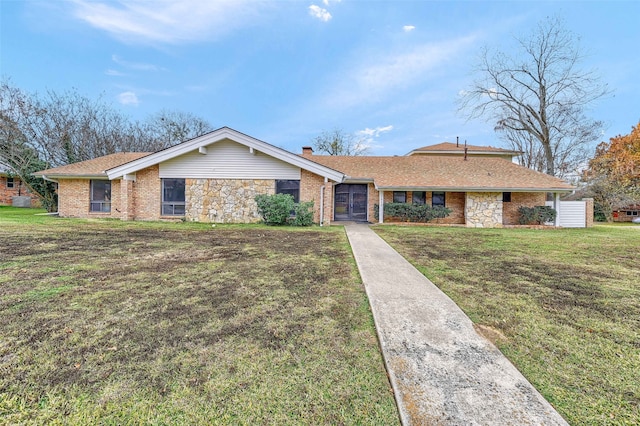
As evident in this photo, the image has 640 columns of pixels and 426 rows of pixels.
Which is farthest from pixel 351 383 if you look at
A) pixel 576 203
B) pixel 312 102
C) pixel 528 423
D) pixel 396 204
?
pixel 312 102

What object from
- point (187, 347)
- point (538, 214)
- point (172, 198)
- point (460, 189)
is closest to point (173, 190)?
point (172, 198)

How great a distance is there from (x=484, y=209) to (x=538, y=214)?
8.76 ft

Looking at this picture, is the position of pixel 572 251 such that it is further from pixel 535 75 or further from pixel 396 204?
pixel 535 75

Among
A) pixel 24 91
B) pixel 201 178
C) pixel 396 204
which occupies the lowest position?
pixel 396 204

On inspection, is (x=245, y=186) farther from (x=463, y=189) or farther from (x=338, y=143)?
(x=338, y=143)

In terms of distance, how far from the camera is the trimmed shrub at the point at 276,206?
12.1 meters

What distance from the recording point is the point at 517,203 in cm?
1490

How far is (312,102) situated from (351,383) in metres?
21.8

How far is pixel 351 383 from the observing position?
187 centimetres

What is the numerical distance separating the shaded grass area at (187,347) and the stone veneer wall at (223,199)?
8608mm

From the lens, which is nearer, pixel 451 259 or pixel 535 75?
pixel 451 259

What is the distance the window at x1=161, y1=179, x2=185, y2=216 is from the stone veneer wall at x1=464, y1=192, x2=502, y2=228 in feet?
46.5

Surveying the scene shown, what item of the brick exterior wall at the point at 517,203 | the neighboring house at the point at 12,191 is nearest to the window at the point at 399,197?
the brick exterior wall at the point at 517,203

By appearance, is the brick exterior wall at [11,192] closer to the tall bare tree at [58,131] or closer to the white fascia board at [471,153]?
the tall bare tree at [58,131]
